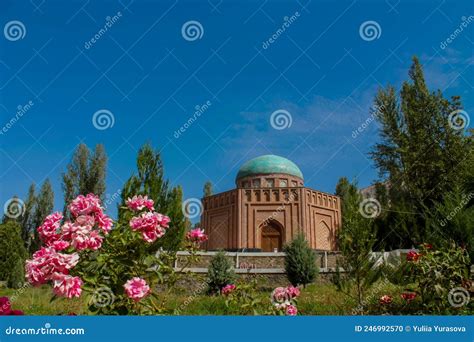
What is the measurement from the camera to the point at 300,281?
41.2 ft

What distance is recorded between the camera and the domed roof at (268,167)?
26.6 m

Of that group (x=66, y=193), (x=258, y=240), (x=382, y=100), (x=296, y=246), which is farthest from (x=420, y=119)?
(x=66, y=193)

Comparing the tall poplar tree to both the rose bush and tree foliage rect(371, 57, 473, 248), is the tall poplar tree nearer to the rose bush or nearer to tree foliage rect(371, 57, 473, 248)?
tree foliage rect(371, 57, 473, 248)

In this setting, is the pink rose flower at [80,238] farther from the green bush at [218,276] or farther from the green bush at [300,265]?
the green bush at [300,265]

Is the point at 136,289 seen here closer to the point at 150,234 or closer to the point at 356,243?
the point at 150,234

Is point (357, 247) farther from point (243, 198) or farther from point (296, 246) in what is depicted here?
point (243, 198)

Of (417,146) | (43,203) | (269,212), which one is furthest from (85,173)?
(417,146)

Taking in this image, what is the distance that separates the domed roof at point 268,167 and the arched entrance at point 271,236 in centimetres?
386

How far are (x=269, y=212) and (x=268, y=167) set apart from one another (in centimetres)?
350

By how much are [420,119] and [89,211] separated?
15334mm

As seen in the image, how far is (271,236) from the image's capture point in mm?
24203

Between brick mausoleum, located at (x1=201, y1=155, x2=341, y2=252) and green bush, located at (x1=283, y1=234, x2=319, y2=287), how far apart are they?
9971 millimetres

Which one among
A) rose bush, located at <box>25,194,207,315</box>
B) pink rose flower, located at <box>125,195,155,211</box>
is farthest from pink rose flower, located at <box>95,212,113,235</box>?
pink rose flower, located at <box>125,195,155,211</box>

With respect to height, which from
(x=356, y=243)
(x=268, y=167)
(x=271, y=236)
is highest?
(x=268, y=167)
